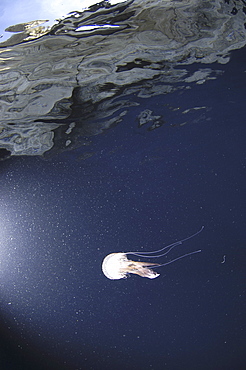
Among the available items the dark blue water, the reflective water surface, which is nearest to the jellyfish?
the dark blue water

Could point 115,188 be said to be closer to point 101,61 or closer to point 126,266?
point 126,266

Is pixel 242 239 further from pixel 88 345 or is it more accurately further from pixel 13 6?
pixel 13 6

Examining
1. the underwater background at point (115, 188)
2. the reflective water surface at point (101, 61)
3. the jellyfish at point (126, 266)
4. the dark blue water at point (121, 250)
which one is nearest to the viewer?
the reflective water surface at point (101, 61)

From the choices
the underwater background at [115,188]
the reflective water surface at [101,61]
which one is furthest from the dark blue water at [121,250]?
the reflective water surface at [101,61]

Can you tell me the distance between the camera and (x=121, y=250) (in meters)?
6.78

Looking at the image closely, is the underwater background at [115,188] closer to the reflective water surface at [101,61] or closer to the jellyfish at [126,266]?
the reflective water surface at [101,61]

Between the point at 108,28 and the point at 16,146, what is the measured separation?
295 cm

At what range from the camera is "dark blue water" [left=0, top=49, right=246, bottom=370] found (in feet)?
17.7

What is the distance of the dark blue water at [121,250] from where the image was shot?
5387 millimetres

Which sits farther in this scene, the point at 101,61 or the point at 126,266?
the point at 126,266

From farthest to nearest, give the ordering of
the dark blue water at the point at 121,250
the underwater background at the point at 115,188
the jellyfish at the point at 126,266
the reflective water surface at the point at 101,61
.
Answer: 1. the jellyfish at the point at 126,266
2. the dark blue water at the point at 121,250
3. the underwater background at the point at 115,188
4. the reflective water surface at the point at 101,61

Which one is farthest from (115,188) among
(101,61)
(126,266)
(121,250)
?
(101,61)

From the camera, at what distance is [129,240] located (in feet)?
22.9

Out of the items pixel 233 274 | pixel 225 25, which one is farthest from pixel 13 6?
pixel 233 274
